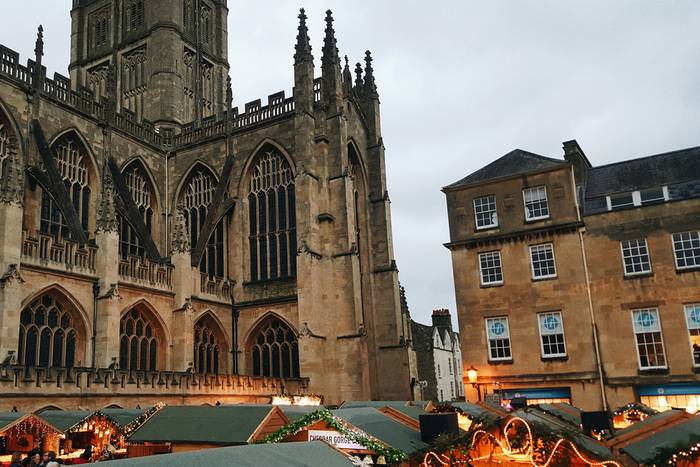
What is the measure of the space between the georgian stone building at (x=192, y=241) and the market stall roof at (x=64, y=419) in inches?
138

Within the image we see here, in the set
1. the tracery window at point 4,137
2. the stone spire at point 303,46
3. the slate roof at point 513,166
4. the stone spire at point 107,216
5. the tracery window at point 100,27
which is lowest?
the stone spire at point 107,216

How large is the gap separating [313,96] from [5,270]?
17.3 meters

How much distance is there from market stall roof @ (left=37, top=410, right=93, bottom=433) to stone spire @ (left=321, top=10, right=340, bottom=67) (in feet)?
75.0

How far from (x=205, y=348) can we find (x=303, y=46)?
16055 millimetres

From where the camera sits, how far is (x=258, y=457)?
17.7 feet

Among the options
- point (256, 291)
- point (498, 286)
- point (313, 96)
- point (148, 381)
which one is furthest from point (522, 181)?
point (148, 381)

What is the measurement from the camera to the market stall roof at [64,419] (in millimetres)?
15875

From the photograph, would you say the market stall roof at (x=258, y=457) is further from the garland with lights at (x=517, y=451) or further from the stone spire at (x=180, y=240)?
the stone spire at (x=180, y=240)

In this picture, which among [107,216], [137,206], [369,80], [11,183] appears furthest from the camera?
[369,80]

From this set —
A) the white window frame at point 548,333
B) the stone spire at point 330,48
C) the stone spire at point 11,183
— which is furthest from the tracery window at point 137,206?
the white window frame at point 548,333

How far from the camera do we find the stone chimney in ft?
182

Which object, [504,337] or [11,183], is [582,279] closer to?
[504,337]

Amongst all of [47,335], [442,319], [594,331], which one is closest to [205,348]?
[47,335]

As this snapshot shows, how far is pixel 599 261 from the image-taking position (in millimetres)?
25281
